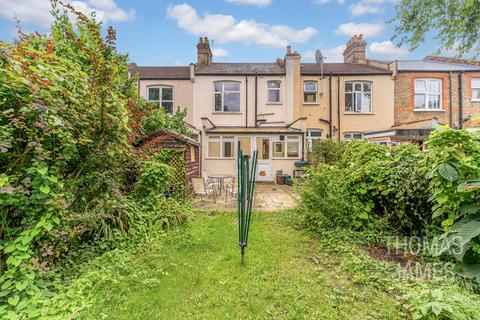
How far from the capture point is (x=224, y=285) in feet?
9.11

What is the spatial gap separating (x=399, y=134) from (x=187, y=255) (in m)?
11.7

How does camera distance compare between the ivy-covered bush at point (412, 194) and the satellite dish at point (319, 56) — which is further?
the satellite dish at point (319, 56)

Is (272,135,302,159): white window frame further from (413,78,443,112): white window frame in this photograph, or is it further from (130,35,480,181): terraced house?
(413,78,443,112): white window frame

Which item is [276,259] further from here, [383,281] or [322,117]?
[322,117]

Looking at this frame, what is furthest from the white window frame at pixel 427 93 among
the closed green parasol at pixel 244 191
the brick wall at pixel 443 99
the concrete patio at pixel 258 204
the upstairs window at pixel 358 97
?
the closed green parasol at pixel 244 191

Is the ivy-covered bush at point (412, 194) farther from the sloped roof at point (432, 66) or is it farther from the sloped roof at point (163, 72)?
the sloped roof at point (432, 66)

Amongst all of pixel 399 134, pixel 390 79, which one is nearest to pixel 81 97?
pixel 399 134

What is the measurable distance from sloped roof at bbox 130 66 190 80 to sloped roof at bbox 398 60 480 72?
1310cm

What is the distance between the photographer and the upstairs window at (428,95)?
14398 mm

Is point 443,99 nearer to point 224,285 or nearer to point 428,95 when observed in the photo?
point 428,95

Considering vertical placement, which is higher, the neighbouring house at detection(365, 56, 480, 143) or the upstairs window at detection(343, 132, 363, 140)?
the neighbouring house at detection(365, 56, 480, 143)

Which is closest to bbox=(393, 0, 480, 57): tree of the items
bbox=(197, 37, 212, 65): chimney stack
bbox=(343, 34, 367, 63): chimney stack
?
bbox=(343, 34, 367, 63): chimney stack

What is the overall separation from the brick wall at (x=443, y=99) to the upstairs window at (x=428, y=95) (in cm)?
20

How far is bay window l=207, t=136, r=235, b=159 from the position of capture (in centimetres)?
1313
